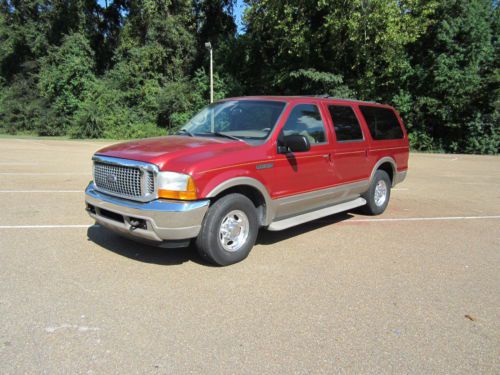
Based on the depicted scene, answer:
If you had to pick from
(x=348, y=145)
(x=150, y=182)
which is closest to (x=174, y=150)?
(x=150, y=182)

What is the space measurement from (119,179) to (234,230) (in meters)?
1.40

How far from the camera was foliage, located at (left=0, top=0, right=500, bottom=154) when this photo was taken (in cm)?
2234

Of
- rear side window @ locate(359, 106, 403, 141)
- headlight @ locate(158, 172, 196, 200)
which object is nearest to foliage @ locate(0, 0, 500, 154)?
rear side window @ locate(359, 106, 403, 141)

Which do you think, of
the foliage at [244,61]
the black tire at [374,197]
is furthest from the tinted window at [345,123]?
the foliage at [244,61]

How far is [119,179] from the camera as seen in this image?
4574 mm

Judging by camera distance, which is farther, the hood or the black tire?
the black tire

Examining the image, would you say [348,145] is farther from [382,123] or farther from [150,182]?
[150,182]

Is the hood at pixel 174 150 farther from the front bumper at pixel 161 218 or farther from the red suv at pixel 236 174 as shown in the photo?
the front bumper at pixel 161 218

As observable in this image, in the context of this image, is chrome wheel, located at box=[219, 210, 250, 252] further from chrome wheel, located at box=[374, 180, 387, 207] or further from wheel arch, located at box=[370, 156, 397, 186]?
chrome wheel, located at box=[374, 180, 387, 207]

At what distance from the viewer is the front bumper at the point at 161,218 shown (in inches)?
165

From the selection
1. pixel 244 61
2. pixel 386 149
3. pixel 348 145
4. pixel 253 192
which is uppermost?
pixel 244 61

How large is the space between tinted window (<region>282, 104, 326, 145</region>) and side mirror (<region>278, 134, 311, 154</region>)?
0.68 feet

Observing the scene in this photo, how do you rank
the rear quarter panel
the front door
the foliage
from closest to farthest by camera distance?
the front door, the rear quarter panel, the foliage

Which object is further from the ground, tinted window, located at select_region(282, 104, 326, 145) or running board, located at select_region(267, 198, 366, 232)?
tinted window, located at select_region(282, 104, 326, 145)
